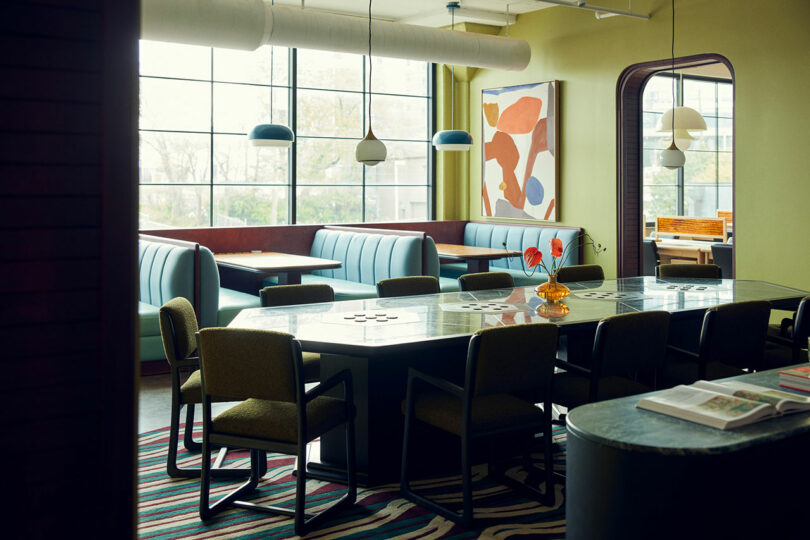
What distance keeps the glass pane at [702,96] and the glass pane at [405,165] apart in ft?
18.3

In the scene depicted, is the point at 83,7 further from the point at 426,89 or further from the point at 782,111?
the point at 426,89

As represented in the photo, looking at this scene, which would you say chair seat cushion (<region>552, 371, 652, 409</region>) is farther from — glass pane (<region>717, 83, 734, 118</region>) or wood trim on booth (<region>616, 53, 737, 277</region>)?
glass pane (<region>717, 83, 734, 118</region>)

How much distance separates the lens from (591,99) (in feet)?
28.4

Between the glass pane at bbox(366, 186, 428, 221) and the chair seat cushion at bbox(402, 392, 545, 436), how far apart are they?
727 cm

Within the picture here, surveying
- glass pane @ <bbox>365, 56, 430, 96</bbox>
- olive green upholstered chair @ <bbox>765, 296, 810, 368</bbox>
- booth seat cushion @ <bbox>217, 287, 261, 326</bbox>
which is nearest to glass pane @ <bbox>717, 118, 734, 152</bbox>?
glass pane @ <bbox>365, 56, 430, 96</bbox>

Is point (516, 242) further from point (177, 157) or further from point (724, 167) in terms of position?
point (724, 167)

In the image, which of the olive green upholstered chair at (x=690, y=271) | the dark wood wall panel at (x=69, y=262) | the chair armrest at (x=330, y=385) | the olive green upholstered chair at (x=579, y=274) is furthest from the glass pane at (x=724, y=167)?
the dark wood wall panel at (x=69, y=262)

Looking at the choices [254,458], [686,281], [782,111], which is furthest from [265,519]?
[782,111]

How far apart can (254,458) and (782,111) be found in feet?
18.0

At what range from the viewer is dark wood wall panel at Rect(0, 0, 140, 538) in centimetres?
178

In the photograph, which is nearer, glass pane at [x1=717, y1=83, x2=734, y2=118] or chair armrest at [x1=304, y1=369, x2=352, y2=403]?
chair armrest at [x1=304, y1=369, x2=352, y2=403]

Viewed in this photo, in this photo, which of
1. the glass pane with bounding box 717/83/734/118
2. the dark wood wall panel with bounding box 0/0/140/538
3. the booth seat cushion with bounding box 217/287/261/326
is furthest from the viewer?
the glass pane with bounding box 717/83/734/118

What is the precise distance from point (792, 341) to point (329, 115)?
26.3ft

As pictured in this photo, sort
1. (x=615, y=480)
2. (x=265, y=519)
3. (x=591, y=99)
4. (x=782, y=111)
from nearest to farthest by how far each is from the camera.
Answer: (x=615, y=480)
(x=265, y=519)
(x=782, y=111)
(x=591, y=99)
